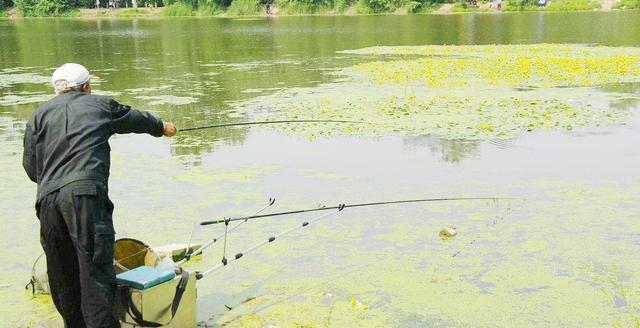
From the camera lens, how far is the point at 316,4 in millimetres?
77188

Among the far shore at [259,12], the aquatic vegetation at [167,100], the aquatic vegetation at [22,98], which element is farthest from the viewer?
the far shore at [259,12]

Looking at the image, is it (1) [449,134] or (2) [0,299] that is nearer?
(2) [0,299]

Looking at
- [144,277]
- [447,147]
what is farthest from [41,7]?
[144,277]

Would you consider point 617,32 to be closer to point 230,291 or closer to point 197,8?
point 230,291

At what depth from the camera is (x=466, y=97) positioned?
14.0 metres

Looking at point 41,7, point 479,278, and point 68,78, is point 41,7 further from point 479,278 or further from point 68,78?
point 68,78

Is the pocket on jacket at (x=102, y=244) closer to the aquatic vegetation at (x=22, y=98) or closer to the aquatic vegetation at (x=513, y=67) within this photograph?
the aquatic vegetation at (x=22, y=98)

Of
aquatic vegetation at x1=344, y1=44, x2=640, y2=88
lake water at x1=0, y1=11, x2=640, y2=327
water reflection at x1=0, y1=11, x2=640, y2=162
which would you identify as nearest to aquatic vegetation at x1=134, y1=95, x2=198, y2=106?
water reflection at x1=0, y1=11, x2=640, y2=162

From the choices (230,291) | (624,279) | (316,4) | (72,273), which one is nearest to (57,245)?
(72,273)

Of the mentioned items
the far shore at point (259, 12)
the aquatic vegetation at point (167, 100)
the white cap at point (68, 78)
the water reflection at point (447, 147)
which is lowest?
the water reflection at point (447, 147)

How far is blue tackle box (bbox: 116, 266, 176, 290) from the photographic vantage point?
13.3 ft

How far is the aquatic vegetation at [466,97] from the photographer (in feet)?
37.6

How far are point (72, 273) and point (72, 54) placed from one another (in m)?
27.1

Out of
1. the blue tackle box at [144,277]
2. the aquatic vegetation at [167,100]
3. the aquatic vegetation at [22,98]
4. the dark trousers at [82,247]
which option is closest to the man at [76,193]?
the dark trousers at [82,247]
